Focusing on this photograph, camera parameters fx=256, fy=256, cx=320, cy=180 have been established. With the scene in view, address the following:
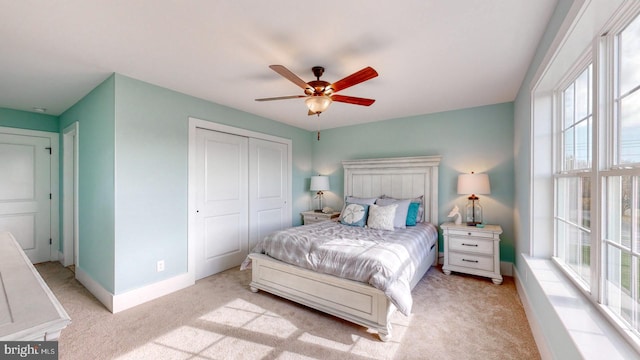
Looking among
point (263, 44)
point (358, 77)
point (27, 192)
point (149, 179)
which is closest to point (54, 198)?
point (27, 192)

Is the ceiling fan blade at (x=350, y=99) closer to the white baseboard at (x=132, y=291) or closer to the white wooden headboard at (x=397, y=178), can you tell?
the white wooden headboard at (x=397, y=178)

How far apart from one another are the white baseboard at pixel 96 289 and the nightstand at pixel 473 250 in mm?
3935

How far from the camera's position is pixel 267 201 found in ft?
14.5

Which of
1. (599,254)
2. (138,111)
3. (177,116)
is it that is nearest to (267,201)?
(177,116)

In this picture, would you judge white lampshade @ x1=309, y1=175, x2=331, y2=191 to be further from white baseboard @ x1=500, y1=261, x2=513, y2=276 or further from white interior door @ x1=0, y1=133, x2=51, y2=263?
white interior door @ x1=0, y1=133, x2=51, y2=263

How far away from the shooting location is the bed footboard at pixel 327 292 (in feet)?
6.94

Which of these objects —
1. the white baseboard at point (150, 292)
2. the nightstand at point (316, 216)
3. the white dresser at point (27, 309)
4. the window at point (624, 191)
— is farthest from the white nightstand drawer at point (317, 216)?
the white dresser at point (27, 309)

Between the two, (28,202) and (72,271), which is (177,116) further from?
(28,202)

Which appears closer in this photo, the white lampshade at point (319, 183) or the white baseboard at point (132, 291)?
the white baseboard at point (132, 291)

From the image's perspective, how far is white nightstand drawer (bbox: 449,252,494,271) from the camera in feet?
10.6

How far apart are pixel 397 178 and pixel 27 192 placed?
5784 mm

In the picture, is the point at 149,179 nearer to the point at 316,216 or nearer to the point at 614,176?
the point at 316,216

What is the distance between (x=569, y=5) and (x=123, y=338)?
3.81 m

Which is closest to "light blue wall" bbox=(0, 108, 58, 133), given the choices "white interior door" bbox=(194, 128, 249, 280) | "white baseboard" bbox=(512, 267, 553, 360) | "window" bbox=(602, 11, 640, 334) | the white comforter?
"white interior door" bbox=(194, 128, 249, 280)
